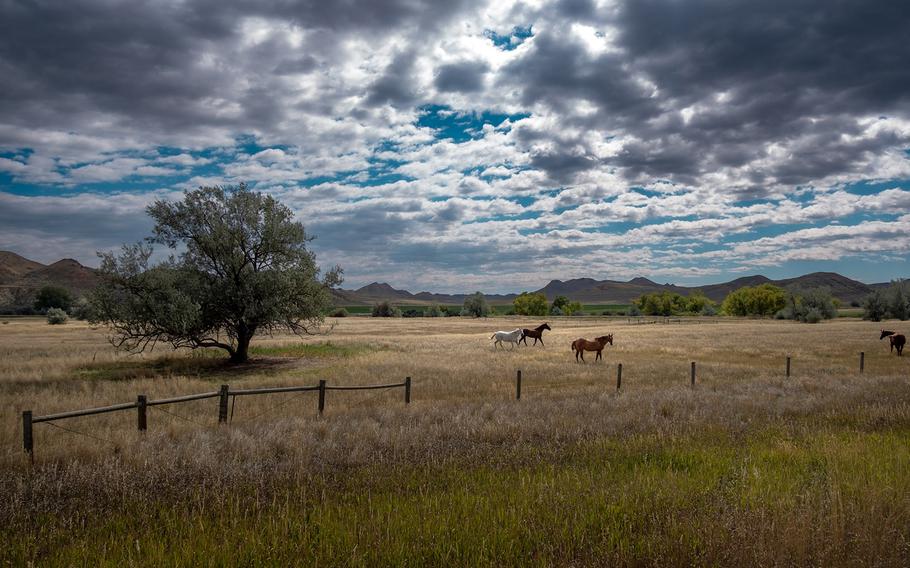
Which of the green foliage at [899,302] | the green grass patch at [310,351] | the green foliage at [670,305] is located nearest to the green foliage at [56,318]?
the green grass patch at [310,351]

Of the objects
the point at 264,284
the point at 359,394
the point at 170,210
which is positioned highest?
the point at 170,210

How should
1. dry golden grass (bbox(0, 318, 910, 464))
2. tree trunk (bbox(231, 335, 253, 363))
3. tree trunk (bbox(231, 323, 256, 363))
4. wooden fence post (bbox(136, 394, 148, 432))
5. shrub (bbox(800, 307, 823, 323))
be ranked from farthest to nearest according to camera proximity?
shrub (bbox(800, 307, 823, 323)) < tree trunk (bbox(231, 335, 253, 363)) < tree trunk (bbox(231, 323, 256, 363)) < dry golden grass (bbox(0, 318, 910, 464)) < wooden fence post (bbox(136, 394, 148, 432))

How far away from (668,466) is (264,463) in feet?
24.1

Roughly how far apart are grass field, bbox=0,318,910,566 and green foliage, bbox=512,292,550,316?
163 meters

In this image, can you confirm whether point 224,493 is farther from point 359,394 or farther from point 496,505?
point 359,394

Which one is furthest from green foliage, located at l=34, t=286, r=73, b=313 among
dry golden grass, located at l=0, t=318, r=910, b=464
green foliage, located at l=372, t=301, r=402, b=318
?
dry golden grass, located at l=0, t=318, r=910, b=464

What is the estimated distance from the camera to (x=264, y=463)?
31.5ft

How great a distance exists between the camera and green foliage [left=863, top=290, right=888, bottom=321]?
107 meters

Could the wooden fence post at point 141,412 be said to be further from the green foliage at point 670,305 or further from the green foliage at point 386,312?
the green foliage at point 670,305

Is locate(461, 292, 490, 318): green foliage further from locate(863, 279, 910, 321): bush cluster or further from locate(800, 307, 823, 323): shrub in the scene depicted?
locate(863, 279, 910, 321): bush cluster

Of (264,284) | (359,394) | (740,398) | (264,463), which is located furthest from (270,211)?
(740,398)

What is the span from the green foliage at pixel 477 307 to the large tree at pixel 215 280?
11555 cm

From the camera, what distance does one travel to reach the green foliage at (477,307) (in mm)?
146750

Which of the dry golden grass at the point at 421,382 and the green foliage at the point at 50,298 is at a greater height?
the green foliage at the point at 50,298
